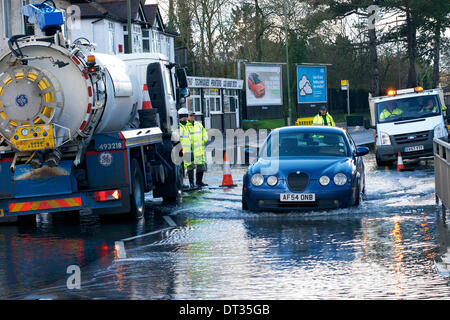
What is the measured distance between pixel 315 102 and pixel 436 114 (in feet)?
142

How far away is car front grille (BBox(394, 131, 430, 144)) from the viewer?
2495cm

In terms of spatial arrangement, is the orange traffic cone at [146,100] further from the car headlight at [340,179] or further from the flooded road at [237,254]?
the car headlight at [340,179]

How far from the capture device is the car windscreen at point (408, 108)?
1012 inches

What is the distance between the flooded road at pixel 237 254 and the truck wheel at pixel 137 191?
0.74 ft

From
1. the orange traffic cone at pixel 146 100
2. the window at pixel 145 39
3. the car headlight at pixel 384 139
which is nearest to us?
the orange traffic cone at pixel 146 100

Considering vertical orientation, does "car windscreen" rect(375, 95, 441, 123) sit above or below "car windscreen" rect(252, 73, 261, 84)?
below

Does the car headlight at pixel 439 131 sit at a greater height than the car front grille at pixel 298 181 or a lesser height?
greater

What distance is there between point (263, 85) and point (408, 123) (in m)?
38.5

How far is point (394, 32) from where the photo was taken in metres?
61.6

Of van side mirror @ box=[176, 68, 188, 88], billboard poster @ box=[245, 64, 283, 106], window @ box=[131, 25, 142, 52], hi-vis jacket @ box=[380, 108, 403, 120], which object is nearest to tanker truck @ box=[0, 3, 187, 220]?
van side mirror @ box=[176, 68, 188, 88]

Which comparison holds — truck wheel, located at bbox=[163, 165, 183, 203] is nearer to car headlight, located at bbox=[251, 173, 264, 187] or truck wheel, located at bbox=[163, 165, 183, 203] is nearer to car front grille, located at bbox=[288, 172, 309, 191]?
car headlight, located at bbox=[251, 173, 264, 187]

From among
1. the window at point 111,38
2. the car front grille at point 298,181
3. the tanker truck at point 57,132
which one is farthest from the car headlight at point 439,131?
the window at point 111,38

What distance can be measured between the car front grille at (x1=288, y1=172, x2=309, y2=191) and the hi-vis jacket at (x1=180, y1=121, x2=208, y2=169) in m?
6.12

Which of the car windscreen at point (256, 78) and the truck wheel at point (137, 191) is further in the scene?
the car windscreen at point (256, 78)
